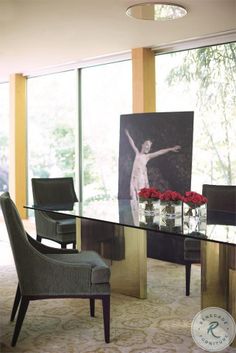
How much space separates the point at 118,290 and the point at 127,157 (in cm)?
214

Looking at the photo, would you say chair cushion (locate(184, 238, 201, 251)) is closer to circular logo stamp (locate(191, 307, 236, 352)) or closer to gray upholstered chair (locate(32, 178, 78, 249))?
circular logo stamp (locate(191, 307, 236, 352))

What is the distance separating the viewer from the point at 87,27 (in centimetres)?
480

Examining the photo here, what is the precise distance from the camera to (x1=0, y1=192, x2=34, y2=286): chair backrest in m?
2.81

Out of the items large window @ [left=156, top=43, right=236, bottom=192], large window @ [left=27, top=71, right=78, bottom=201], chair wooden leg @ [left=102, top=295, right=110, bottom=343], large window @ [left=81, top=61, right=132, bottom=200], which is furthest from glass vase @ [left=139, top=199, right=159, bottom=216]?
large window @ [left=27, top=71, right=78, bottom=201]

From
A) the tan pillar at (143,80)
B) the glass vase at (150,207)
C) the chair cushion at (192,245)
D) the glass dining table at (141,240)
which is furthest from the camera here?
the tan pillar at (143,80)

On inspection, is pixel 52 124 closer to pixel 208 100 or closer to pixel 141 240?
pixel 208 100

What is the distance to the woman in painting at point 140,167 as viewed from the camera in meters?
5.54

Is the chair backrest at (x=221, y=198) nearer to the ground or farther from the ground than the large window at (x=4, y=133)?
nearer to the ground

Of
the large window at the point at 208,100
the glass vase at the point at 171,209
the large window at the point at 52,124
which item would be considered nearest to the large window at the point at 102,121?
the large window at the point at 52,124

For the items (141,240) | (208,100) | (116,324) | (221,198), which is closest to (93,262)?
(116,324)

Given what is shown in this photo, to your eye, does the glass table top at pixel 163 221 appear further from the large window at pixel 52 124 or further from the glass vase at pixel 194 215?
the large window at pixel 52 124

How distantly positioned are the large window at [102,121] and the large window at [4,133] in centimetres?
198

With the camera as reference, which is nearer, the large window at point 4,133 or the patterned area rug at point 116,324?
the patterned area rug at point 116,324

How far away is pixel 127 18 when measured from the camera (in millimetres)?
4492
